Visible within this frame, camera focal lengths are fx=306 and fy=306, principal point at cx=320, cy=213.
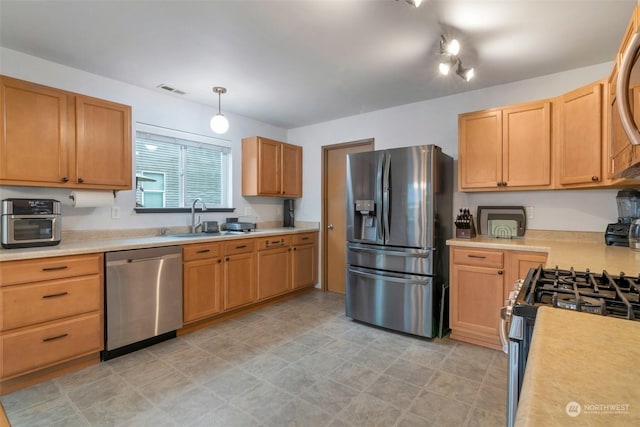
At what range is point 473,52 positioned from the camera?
246 centimetres

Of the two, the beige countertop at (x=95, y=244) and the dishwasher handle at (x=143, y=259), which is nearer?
the beige countertop at (x=95, y=244)

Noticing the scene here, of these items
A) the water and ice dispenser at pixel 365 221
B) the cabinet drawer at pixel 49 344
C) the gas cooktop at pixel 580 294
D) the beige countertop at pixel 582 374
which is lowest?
the cabinet drawer at pixel 49 344

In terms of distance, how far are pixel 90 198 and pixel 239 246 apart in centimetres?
142

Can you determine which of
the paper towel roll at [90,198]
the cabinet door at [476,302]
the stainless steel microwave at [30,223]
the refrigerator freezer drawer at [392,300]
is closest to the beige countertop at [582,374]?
the cabinet door at [476,302]

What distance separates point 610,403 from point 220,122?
124 inches

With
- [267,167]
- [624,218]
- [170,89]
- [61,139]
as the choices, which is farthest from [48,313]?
[624,218]

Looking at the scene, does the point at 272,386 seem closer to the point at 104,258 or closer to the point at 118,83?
the point at 104,258

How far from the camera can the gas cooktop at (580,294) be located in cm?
90


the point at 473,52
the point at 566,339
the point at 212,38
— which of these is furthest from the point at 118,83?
the point at 566,339

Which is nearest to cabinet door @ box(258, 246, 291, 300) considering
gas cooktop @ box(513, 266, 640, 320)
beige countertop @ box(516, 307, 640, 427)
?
gas cooktop @ box(513, 266, 640, 320)

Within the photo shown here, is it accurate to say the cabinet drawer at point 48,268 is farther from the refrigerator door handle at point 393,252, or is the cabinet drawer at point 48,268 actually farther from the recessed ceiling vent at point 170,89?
the refrigerator door handle at point 393,252

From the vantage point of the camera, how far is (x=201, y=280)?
3055 millimetres

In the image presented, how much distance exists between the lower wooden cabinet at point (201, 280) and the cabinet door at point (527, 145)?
9.63 feet

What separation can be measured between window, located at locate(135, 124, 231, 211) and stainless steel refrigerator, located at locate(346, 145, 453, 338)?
1.79 meters
